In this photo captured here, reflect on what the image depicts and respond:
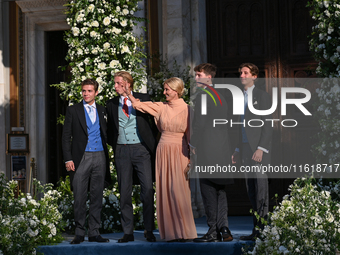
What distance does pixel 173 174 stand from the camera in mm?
5426

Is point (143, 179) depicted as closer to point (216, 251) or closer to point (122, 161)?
point (122, 161)

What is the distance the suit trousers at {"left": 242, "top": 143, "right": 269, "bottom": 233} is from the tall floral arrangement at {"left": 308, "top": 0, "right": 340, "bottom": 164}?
0.87m

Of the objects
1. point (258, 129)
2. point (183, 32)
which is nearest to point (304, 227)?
point (258, 129)

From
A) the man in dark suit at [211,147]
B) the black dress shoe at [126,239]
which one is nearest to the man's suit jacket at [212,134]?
the man in dark suit at [211,147]

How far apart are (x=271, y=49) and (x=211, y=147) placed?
3886 mm

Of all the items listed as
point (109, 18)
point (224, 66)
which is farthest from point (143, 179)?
point (224, 66)

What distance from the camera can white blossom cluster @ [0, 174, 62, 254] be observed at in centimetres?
497

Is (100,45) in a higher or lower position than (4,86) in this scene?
higher

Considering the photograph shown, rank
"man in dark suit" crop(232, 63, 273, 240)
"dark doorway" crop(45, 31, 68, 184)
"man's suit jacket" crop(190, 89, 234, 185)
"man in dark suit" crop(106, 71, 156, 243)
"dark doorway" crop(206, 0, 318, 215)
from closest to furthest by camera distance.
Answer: "man in dark suit" crop(232, 63, 273, 240)
"man's suit jacket" crop(190, 89, 234, 185)
"man in dark suit" crop(106, 71, 156, 243)
"dark doorway" crop(206, 0, 318, 215)
"dark doorway" crop(45, 31, 68, 184)

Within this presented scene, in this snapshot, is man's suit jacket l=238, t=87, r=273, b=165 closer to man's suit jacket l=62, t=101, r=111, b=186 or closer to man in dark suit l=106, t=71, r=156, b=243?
man in dark suit l=106, t=71, r=156, b=243

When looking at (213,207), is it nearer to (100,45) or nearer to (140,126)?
(140,126)

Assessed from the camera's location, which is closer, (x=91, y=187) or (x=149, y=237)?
(x=149, y=237)

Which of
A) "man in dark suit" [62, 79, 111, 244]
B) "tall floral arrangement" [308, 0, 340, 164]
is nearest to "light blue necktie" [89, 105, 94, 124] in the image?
"man in dark suit" [62, 79, 111, 244]

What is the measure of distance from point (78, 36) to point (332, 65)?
10.6ft
